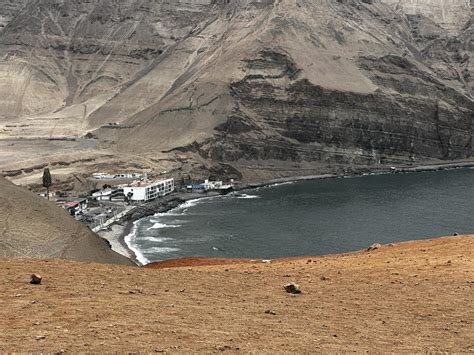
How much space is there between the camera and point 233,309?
15.8 meters

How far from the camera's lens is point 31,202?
28703 millimetres

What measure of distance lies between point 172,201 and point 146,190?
5628mm

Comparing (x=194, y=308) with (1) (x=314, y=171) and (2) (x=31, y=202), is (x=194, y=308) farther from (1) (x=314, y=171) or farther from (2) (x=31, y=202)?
(1) (x=314, y=171)

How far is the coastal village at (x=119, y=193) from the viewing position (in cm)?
10194

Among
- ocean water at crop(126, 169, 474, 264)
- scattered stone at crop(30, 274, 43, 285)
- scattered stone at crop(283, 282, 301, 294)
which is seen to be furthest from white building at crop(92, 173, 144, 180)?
scattered stone at crop(283, 282, 301, 294)

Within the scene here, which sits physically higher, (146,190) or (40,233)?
(40,233)

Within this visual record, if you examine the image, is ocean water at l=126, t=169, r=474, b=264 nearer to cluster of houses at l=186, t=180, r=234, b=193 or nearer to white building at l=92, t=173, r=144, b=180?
cluster of houses at l=186, t=180, r=234, b=193

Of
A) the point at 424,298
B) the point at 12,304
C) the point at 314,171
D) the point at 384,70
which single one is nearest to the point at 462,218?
the point at 314,171

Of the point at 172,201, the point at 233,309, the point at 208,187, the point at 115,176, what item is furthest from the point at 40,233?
the point at 115,176

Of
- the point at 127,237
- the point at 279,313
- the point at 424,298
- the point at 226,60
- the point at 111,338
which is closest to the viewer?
the point at 111,338

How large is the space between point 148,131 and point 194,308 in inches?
6186

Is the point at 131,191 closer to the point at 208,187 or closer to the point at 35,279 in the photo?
the point at 208,187

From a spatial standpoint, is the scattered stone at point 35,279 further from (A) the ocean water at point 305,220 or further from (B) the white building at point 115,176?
(B) the white building at point 115,176

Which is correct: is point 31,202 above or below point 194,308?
above
